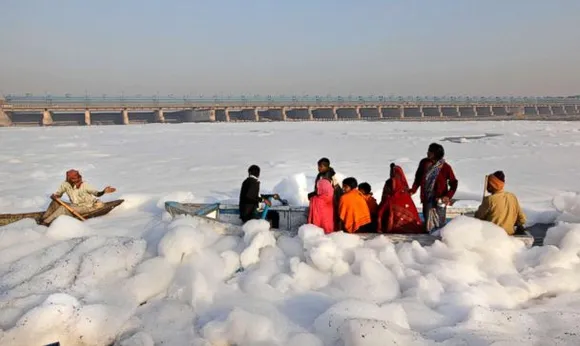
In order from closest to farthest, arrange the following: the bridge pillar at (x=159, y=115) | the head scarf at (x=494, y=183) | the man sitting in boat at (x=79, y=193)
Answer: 1. the head scarf at (x=494, y=183)
2. the man sitting in boat at (x=79, y=193)
3. the bridge pillar at (x=159, y=115)

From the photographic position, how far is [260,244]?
585 cm

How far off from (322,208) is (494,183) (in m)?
2.25

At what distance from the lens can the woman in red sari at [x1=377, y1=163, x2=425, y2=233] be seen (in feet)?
19.7

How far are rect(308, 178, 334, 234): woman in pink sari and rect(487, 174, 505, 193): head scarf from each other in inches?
81.2

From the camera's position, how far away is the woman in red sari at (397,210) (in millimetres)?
6020

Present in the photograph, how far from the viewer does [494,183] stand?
18.0ft

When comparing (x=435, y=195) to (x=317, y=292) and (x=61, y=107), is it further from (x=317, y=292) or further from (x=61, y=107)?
(x=61, y=107)

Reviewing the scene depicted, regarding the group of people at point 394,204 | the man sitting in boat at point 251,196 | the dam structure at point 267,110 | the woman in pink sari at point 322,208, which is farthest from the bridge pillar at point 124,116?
the woman in pink sari at point 322,208

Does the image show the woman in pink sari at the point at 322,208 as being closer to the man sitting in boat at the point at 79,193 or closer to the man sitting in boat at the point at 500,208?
the man sitting in boat at the point at 500,208

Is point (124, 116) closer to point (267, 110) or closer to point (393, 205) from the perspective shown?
point (267, 110)

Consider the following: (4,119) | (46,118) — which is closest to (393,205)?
(46,118)

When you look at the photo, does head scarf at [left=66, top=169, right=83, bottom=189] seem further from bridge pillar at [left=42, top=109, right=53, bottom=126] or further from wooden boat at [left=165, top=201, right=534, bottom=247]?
bridge pillar at [left=42, top=109, right=53, bottom=126]

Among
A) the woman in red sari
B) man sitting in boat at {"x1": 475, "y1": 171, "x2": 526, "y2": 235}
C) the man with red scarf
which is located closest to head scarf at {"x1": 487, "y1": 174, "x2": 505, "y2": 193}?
man sitting in boat at {"x1": 475, "y1": 171, "x2": 526, "y2": 235}

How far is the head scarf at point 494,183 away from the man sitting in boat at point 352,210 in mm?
1619
